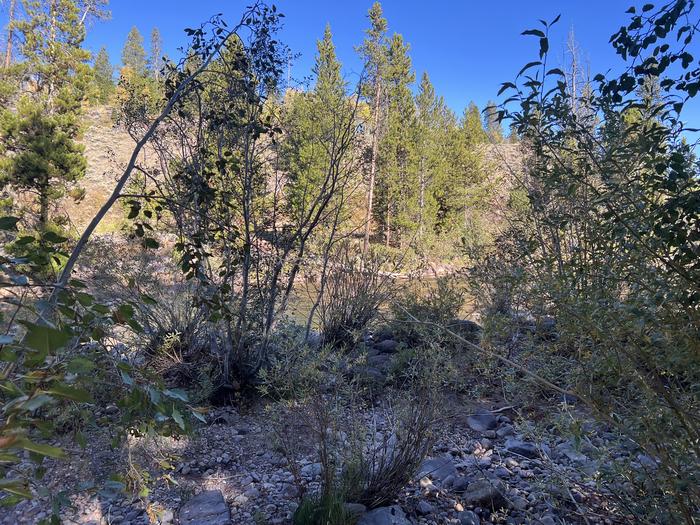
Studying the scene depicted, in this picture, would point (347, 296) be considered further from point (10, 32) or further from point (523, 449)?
point (10, 32)

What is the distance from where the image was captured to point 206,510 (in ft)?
7.84

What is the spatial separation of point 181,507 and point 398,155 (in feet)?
73.7

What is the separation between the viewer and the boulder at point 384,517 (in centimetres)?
214

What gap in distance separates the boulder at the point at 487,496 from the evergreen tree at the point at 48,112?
13864 millimetres

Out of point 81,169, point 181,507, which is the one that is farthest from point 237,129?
point 81,169

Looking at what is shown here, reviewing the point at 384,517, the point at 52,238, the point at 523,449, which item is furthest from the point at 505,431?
the point at 52,238

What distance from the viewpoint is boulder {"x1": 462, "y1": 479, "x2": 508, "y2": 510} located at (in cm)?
238

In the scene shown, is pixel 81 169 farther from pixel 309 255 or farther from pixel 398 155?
pixel 398 155

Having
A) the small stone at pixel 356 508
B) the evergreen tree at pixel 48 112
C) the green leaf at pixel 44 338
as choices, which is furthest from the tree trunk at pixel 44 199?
the green leaf at pixel 44 338

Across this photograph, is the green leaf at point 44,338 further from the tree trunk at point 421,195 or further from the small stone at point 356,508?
the tree trunk at point 421,195

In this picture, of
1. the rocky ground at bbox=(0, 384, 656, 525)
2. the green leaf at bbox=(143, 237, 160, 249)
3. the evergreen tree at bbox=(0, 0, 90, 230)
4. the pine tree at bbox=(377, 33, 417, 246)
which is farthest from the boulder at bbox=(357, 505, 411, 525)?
the pine tree at bbox=(377, 33, 417, 246)

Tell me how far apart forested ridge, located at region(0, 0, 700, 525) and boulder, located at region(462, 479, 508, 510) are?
1 cm

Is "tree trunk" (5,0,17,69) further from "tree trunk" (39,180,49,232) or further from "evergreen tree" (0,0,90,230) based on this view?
"tree trunk" (39,180,49,232)

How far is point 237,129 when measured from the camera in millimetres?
3846
